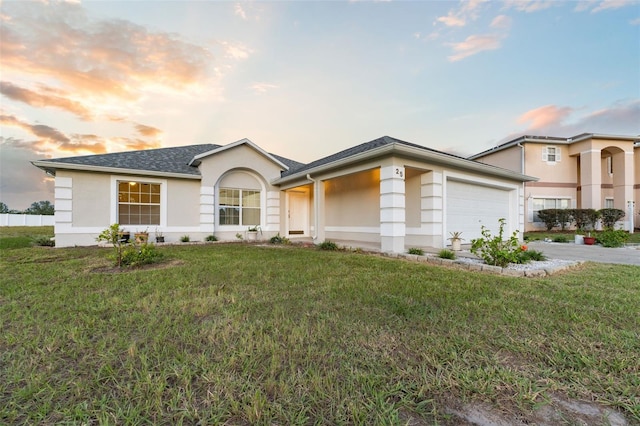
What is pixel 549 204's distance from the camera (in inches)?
714

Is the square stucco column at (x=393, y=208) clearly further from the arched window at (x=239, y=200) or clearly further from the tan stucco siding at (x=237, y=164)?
the arched window at (x=239, y=200)

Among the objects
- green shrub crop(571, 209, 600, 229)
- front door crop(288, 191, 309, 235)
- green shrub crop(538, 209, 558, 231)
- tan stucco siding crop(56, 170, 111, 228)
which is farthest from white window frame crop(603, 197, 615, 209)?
tan stucco siding crop(56, 170, 111, 228)

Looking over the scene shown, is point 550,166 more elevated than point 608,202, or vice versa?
point 550,166

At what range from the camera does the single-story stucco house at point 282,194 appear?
335 inches

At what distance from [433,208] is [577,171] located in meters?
18.1

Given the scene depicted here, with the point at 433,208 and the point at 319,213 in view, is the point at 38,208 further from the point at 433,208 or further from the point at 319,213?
the point at 433,208

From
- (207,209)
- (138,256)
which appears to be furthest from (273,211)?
(138,256)

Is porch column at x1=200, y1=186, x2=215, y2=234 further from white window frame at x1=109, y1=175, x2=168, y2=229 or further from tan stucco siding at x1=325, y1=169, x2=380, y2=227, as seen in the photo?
tan stucco siding at x1=325, y1=169, x2=380, y2=227

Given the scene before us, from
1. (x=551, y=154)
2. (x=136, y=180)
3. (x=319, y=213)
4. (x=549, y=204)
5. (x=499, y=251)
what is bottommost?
(x=499, y=251)

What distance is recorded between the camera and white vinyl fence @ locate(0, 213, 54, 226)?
25.2 m

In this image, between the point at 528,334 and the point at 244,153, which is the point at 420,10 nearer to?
the point at 244,153

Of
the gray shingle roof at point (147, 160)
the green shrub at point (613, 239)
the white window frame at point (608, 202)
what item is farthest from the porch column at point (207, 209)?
the white window frame at point (608, 202)

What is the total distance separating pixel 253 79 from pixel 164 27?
11.1 feet

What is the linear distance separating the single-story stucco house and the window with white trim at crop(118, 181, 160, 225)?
1.4 inches
